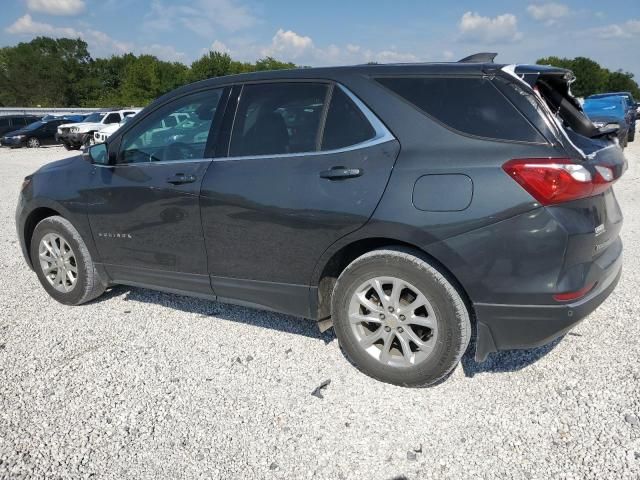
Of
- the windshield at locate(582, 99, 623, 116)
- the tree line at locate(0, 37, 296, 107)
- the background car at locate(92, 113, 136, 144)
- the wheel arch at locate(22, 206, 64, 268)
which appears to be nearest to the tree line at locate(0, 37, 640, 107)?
the tree line at locate(0, 37, 296, 107)

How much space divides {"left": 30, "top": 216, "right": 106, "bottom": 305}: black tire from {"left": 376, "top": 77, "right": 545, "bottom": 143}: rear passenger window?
282cm

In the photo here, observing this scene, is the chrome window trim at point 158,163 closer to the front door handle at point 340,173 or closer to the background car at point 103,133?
the front door handle at point 340,173

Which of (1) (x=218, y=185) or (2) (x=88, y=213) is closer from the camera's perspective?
(1) (x=218, y=185)

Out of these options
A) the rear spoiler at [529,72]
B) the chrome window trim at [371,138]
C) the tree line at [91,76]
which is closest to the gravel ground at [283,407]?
the chrome window trim at [371,138]

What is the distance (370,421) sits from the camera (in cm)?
282

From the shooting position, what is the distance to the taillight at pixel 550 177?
2549 millimetres

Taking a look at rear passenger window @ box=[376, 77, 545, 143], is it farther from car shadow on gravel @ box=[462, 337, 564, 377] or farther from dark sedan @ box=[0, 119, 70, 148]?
dark sedan @ box=[0, 119, 70, 148]

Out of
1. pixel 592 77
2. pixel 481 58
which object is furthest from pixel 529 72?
pixel 592 77

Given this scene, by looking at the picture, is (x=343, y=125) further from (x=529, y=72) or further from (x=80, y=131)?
(x=80, y=131)

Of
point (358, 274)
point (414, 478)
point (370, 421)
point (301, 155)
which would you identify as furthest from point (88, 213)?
point (414, 478)

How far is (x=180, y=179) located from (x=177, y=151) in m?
0.29

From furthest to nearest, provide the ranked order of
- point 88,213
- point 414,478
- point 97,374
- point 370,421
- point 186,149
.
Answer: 1. point 88,213
2. point 186,149
3. point 97,374
4. point 370,421
5. point 414,478

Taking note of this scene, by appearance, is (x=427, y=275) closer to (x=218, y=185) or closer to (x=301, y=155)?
(x=301, y=155)

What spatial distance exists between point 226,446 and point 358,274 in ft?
3.76
